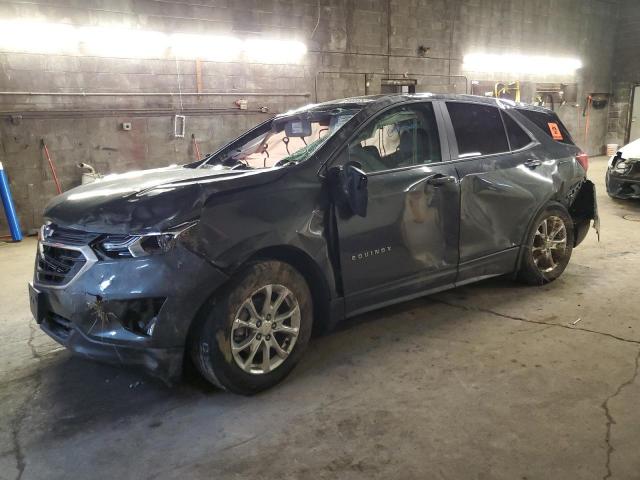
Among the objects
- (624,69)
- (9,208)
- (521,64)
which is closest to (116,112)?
(9,208)

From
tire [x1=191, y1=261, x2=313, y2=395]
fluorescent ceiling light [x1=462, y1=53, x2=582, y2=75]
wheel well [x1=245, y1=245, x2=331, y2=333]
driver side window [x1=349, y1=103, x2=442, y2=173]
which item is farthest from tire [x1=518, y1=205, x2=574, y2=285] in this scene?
fluorescent ceiling light [x1=462, y1=53, x2=582, y2=75]

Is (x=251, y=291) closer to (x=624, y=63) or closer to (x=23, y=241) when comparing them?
(x=23, y=241)

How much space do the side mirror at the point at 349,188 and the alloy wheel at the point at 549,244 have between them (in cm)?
196

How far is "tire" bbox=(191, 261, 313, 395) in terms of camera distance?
251cm

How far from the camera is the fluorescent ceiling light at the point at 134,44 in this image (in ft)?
22.1

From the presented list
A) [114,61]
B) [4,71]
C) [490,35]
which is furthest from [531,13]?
[4,71]

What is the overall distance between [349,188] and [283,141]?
0.94m

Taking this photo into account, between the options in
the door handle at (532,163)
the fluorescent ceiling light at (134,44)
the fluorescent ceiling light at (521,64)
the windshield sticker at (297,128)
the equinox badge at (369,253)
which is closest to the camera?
the equinox badge at (369,253)

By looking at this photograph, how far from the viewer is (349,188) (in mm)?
2848

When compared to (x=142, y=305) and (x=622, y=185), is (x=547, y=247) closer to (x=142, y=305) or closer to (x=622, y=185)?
(x=142, y=305)

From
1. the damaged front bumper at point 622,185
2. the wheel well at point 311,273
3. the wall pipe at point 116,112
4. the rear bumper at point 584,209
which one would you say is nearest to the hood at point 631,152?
the damaged front bumper at point 622,185

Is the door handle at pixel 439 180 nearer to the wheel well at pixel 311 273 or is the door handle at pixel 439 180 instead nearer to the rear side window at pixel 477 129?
the rear side window at pixel 477 129

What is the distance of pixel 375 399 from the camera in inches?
104

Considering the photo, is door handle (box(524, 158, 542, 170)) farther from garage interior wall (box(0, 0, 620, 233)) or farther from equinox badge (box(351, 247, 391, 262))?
garage interior wall (box(0, 0, 620, 233))
